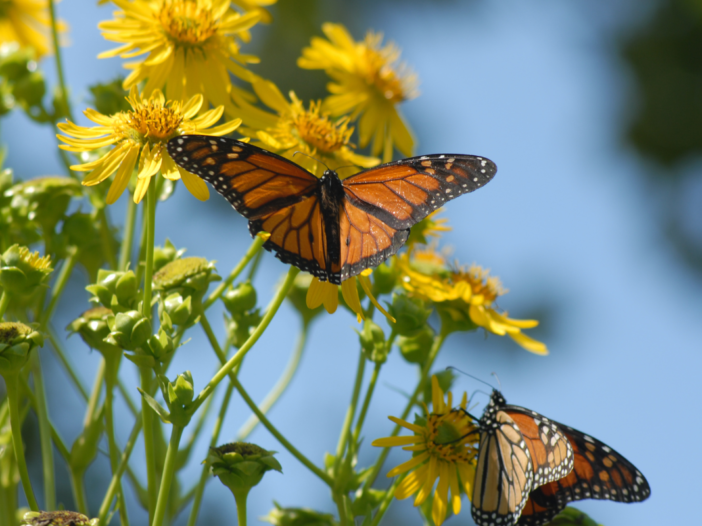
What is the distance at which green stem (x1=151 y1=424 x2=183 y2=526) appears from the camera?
81cm

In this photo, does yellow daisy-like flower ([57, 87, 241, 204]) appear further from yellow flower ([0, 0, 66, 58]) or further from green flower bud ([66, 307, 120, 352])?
yellow flower ([0, 0, 66, 58])

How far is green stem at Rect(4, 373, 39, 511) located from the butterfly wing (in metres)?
0.73

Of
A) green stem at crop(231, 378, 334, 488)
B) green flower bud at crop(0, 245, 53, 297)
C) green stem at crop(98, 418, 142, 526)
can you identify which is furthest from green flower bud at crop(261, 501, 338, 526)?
green flower bud at crop(0, 245, 53, 297)

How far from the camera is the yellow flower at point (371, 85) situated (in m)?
1.72

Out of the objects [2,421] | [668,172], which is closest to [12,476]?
[2,421]

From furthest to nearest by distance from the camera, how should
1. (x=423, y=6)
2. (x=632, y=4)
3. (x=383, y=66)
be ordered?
(x=632, y=4) < (x=423, y=6) < (x=383, y=66)

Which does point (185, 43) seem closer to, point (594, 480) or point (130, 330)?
point (130, 330)

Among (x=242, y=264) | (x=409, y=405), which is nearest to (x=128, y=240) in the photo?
A: (x=242, y=264)

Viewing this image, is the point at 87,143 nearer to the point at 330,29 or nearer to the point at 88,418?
the point at 88,418

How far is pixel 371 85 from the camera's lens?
1777mm

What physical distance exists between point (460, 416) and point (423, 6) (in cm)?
486

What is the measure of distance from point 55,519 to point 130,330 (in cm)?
23

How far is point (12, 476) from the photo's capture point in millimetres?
1057

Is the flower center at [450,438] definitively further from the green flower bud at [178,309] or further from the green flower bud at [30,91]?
the green flower bud at [30,91]
